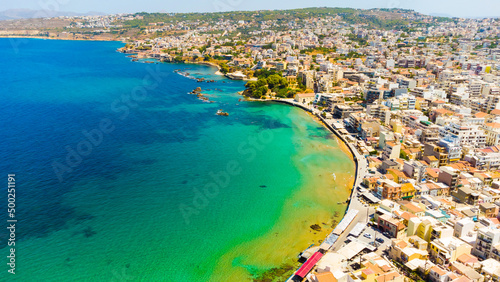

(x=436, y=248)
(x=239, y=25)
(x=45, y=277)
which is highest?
(x=239, y=25)

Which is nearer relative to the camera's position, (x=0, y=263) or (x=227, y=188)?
(x=0, y=263)

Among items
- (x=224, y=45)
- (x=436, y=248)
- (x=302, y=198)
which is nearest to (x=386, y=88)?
(x=302, y=198)

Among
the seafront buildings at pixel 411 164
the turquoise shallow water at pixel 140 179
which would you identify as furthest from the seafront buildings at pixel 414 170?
the turquoise shallow water at pixel 140 179

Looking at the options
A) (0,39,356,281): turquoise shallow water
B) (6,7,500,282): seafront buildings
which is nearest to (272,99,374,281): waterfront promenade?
(6,7,500,282): seafront buildings

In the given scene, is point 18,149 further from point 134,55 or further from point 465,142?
point 134,55

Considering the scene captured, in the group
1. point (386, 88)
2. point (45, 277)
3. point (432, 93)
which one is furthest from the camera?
point (386, 88)

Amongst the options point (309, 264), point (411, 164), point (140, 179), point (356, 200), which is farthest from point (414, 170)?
point (140, 179)

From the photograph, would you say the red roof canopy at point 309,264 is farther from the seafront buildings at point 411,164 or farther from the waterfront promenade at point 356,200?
the waterfront promenade at point 356,200

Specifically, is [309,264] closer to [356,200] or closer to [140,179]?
[356,200]

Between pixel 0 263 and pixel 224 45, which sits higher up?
pixel 224 45
